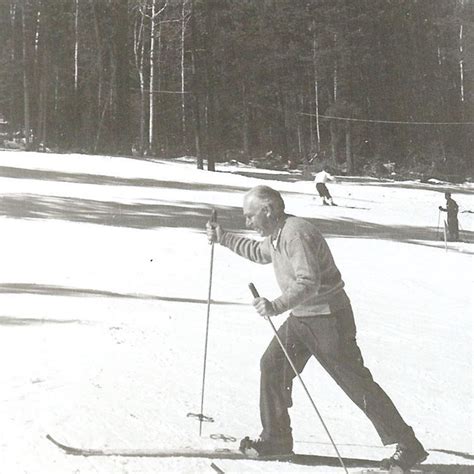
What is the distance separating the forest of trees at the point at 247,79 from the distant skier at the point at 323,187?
15.0 inches

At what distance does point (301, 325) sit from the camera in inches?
164

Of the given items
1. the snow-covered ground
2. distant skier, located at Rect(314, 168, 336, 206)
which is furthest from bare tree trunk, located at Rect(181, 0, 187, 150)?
distant skier, located at Rect(314, 168, 336, 206)

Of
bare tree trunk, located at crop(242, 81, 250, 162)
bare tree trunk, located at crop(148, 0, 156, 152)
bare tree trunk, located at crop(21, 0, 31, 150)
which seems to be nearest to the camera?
bare tree trunk, located at crop(242, 81, 250, 162)

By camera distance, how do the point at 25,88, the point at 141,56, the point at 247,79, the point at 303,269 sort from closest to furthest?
the point at 303,269 → the point at 247,79 → the point at 141,56 → the point at 25,88

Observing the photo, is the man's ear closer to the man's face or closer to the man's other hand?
the man's face

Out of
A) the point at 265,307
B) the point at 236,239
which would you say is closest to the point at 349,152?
the point at 236,239

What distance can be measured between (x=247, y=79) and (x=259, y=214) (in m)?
6.63

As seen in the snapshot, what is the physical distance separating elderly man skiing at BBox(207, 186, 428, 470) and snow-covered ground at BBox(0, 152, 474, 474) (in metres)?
0.25

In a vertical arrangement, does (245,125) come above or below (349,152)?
above

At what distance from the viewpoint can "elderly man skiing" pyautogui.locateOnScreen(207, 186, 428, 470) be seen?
4020mm

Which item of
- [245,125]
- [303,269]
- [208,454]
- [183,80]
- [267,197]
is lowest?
[208,454]

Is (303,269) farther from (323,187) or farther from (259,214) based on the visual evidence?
(323,187)

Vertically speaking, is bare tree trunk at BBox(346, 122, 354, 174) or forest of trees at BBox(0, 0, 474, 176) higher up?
forest of trees at BBox(0, 0, 474, 176)

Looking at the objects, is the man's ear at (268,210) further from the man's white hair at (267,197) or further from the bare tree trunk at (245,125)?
the bare tree trunk at (245,125)
